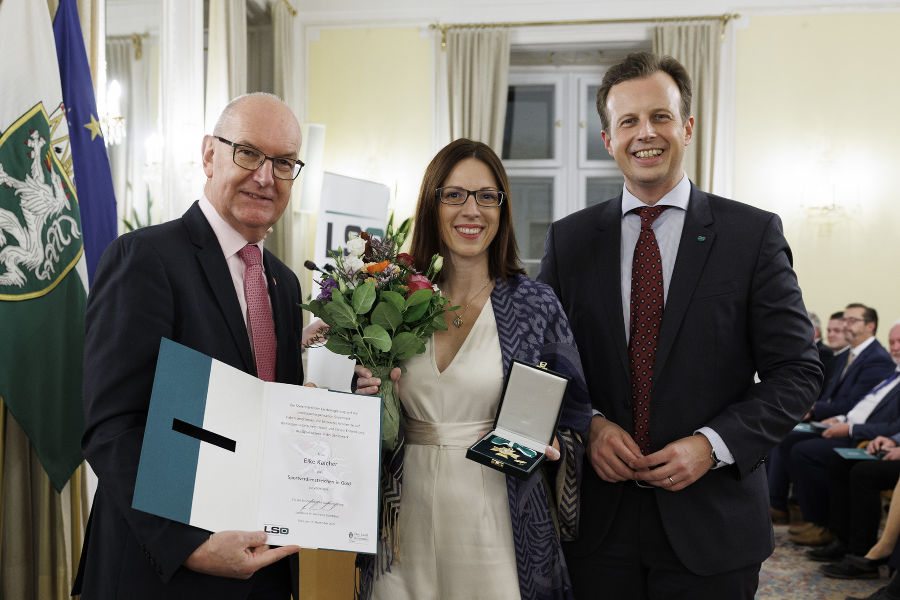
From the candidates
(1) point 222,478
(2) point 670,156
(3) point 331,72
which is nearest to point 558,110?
(3) point 331,72

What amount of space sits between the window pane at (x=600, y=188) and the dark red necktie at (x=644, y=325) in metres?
5.67

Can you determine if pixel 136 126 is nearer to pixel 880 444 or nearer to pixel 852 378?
pixel 880 444

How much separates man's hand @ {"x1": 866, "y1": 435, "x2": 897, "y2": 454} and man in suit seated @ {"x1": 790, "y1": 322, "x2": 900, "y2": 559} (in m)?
0.20

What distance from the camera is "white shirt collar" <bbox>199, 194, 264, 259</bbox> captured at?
5.77 feet

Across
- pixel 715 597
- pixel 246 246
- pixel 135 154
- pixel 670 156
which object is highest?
pixel 135 154

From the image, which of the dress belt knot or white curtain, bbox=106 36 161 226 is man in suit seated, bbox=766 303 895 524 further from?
white curtain, bbox=106 36 161 226

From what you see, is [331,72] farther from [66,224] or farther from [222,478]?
[222,478]

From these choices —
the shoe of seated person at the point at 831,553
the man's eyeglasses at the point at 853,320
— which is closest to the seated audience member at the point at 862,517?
the shoe of seated person at the point at 831,553

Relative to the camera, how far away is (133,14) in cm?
423

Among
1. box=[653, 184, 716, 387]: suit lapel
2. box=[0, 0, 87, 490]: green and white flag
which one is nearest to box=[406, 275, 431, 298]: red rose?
box=[653, 184, 716, 387]: suit lapel

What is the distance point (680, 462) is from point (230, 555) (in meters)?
1.09

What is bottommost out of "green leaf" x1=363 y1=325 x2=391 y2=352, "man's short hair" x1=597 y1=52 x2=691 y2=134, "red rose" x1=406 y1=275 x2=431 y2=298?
"green leaf" x1=363 y1=325 x2=391 y2=352

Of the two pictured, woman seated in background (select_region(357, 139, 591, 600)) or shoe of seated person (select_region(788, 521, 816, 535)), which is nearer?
woman seated in background (select_region(357, 139, 591, 600))

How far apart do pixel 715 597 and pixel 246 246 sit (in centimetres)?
153
